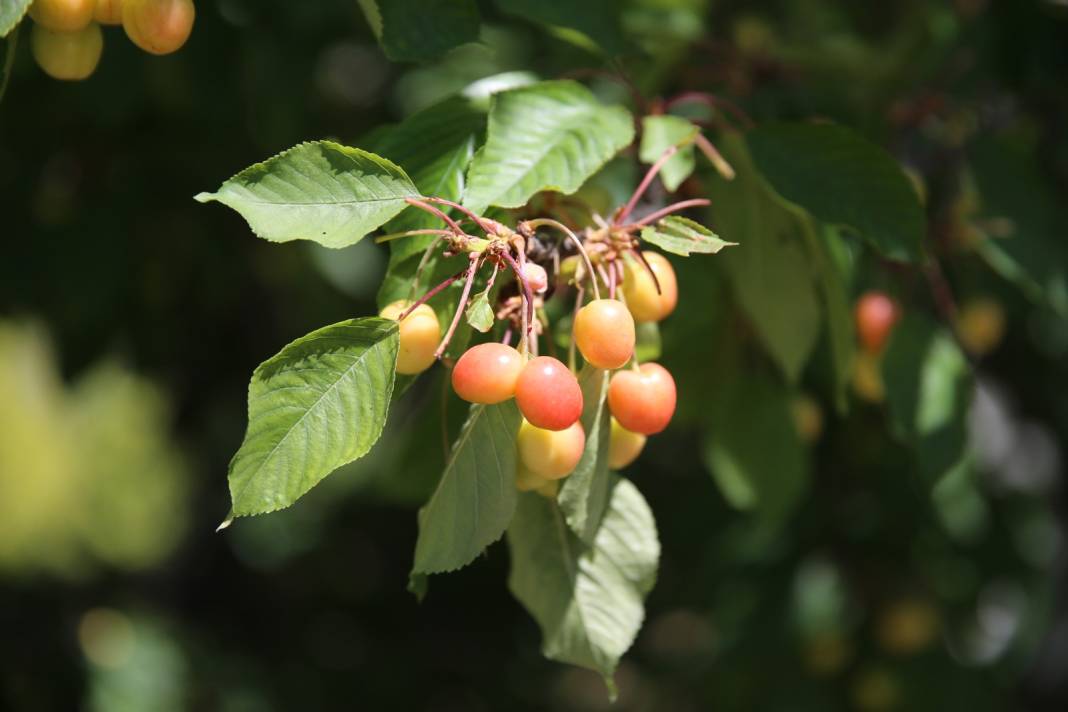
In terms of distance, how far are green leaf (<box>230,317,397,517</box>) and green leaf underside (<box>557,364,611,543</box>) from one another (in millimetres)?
169

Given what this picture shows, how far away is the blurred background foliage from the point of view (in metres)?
1.41

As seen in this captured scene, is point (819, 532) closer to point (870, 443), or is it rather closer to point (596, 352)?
point (870, 443)

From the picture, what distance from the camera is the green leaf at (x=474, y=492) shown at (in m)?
0.76

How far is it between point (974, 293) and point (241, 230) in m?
1.30

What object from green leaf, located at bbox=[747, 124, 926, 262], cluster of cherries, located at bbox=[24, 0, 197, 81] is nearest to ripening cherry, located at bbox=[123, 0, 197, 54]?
cluster of cherries, located at bbox=[24, 0, 197, 81]

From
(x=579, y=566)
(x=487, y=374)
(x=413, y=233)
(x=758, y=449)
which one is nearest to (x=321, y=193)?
(x=413, y=233)

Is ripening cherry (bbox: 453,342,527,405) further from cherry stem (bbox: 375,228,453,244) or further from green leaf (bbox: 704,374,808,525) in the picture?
green leaf (bbox: 704,374,808,525)

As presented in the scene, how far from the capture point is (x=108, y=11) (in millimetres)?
844

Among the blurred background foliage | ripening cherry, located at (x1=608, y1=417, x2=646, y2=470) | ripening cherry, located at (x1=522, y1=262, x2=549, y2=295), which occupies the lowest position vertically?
the blurred background foliage

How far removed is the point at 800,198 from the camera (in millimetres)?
953

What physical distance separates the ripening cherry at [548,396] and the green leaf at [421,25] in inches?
12.9

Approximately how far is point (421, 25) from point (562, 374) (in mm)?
377

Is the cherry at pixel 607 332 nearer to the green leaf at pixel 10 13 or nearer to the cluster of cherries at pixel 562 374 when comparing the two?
the cluster of cherries at pixel 562 374

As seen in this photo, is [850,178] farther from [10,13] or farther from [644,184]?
[10,13]
